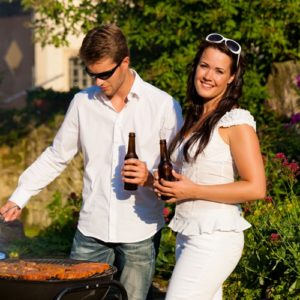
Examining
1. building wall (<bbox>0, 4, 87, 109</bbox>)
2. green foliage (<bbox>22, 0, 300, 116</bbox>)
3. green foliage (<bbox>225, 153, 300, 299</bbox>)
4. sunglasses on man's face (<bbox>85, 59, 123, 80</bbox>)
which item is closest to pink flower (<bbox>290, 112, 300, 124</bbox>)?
green foliage (<bbox>22, 0, 300, 116</bbox>)

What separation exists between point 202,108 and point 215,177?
0.42 metres

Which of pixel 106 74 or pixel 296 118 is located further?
pixel 296 118

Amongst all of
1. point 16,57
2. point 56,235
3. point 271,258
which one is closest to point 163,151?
point 271,258

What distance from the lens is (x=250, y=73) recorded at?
35.0 ft

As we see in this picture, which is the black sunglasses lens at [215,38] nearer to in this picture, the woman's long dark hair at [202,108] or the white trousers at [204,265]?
the woman's long dark hair at [202,108]

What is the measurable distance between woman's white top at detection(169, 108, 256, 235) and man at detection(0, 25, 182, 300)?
541mm

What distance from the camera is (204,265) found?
464 cm

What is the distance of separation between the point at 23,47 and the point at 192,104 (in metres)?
19.6

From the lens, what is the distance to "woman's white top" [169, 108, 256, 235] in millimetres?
4680

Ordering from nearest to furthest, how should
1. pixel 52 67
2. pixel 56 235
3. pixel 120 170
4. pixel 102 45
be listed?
pixel 102 45, pixel 120 170, pixel 56 235, pixel 52 67

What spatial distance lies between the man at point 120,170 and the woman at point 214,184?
483 mm

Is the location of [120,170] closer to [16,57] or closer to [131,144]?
[131,144]

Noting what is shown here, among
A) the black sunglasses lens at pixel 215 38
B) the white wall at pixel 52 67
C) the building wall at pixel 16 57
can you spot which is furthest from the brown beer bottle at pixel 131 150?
the building wall at pixel 16 57

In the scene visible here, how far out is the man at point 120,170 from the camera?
5309 mm
